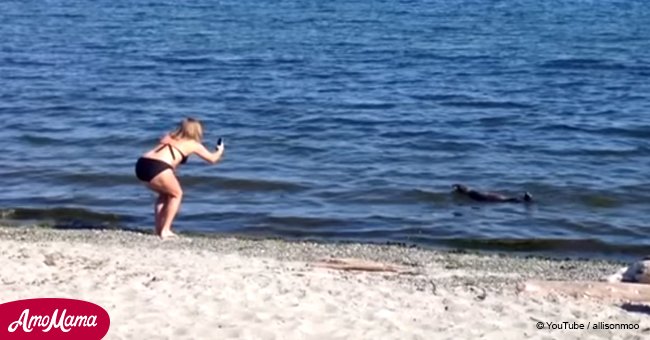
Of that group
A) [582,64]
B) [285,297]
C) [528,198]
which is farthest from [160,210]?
[582,64]

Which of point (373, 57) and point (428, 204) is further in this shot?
point (373, 57)

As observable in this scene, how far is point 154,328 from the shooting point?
8148 mm

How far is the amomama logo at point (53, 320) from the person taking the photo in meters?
7.95

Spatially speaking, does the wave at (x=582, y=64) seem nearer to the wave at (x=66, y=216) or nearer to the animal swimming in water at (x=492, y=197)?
the animal swimming in water at (x=492, y=197)

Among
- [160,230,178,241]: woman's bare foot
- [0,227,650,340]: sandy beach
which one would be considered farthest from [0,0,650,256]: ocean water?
[0,227,650,340]: sandy beach

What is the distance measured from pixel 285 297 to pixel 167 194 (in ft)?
13.0

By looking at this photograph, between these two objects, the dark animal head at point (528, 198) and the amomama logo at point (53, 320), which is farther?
the dark animal head at point (528, 198)

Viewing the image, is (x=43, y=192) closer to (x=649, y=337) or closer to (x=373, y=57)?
(x=649, y=337)

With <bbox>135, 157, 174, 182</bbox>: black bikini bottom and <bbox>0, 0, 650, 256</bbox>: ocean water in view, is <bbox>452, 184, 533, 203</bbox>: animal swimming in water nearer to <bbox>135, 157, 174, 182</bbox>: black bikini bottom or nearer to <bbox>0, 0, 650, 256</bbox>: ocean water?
<bbox>0, 0, 650, 256</bbox>: ocean water

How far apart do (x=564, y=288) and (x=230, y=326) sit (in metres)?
2.65

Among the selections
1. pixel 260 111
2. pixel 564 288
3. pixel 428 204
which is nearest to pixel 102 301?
pixel 564 288

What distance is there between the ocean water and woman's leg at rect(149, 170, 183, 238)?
1.30 meters

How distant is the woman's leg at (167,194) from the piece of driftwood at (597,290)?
410 centimetres

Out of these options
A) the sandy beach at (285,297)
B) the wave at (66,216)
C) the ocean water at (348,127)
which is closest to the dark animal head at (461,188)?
the ocean water at (348,127)
